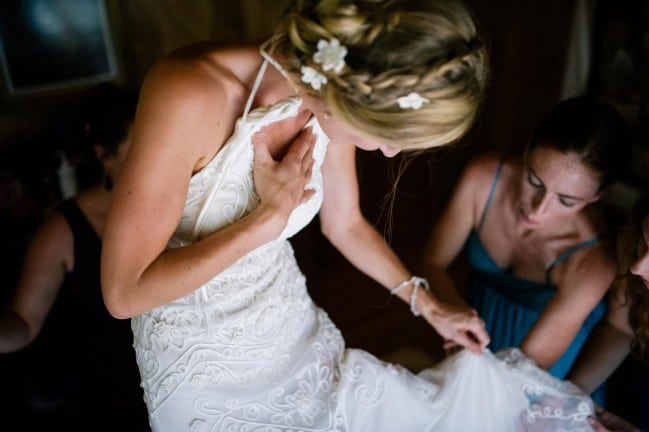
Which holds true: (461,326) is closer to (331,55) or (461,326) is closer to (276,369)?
(276,369)

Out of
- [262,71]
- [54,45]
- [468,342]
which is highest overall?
[262,71]

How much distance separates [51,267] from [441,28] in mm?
1107

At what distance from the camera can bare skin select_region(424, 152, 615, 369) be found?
1.48m

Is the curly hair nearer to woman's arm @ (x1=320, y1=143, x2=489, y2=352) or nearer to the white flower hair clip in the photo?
woman's arm @ (x1=320, y1=143, x2=489, y2=352)

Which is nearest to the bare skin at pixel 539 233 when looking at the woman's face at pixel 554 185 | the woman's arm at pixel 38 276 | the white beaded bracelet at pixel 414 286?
the woman's face at pixel 554 185

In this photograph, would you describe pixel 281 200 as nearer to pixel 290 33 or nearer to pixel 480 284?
A: pixel 290 33

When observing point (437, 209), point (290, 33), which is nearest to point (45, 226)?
point (290, 33)

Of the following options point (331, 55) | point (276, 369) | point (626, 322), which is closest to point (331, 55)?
point (331, 55)

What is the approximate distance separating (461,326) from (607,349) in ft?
1.48

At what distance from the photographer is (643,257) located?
1.25 m

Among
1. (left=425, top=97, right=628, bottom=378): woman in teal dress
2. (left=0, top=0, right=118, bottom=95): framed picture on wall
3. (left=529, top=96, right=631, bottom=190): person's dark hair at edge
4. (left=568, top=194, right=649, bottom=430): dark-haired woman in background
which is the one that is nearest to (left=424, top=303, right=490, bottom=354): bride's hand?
(left=425, top=97, right=628, bottom=378): woman in teal dress

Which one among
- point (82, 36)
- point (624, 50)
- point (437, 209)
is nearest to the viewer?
point (82, 36)

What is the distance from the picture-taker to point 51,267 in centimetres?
151

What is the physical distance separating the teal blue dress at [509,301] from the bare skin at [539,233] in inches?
1.0
